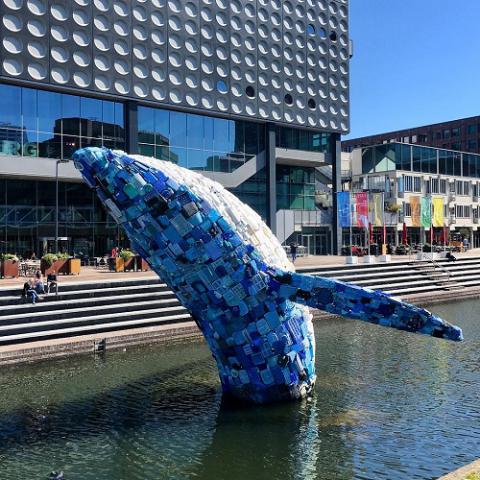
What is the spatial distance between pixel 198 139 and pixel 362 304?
36694 millimetres

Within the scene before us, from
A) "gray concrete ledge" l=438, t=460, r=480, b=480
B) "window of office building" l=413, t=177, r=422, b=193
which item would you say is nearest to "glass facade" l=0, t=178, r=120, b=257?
"window of office building" l=413, t=177, r=422, b=193

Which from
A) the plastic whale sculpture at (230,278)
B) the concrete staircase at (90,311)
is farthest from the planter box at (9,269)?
the plastic whale sculpture at (230,278)

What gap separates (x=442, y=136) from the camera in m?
105

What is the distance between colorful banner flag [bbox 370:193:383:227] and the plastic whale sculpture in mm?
36659

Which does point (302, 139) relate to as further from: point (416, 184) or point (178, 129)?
point (416, 184)

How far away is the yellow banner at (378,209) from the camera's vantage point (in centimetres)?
4803

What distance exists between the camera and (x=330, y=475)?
974 centimetres

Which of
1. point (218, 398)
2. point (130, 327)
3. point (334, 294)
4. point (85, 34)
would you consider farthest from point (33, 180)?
point (334, 294)

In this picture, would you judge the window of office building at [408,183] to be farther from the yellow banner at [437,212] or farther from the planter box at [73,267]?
the planter box at [73,267]

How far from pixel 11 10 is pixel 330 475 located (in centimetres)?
3432

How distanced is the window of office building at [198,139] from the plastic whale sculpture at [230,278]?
32393 millimetres

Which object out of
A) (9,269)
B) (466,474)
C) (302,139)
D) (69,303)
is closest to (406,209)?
(302,139)

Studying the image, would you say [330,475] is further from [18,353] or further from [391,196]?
[391,196]

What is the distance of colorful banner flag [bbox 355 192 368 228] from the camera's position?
46.1 m
